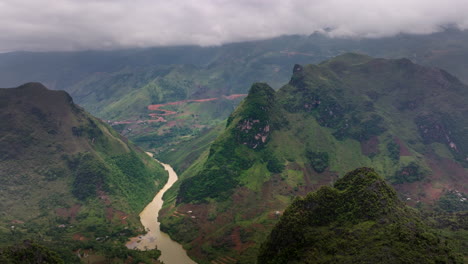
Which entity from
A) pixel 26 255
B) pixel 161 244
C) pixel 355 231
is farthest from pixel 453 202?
pixel 26 255

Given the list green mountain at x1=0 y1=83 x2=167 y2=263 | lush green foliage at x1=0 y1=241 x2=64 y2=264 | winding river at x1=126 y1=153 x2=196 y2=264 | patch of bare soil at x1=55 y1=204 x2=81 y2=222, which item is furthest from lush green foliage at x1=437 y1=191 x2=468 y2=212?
patch of bare soil at x1=55 y1=204 x2=81 y2=222

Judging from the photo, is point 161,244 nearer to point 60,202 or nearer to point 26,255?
point 26,255

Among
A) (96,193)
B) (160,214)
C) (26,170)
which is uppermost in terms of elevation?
(26,170)

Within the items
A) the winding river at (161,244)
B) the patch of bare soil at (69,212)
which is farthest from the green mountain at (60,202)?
the winding river at (161,244)

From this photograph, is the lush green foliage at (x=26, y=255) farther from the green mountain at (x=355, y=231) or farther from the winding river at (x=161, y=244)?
the green mountain at (x=355, y=231)

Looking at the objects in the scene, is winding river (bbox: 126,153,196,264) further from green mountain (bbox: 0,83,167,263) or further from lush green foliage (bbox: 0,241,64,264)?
lush green foliage (bbox: 0,241,64,264)

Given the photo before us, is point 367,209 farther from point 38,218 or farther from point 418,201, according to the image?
point 38,218

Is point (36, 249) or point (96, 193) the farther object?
point (96, 193)

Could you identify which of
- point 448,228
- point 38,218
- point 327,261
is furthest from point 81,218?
point 448,228
